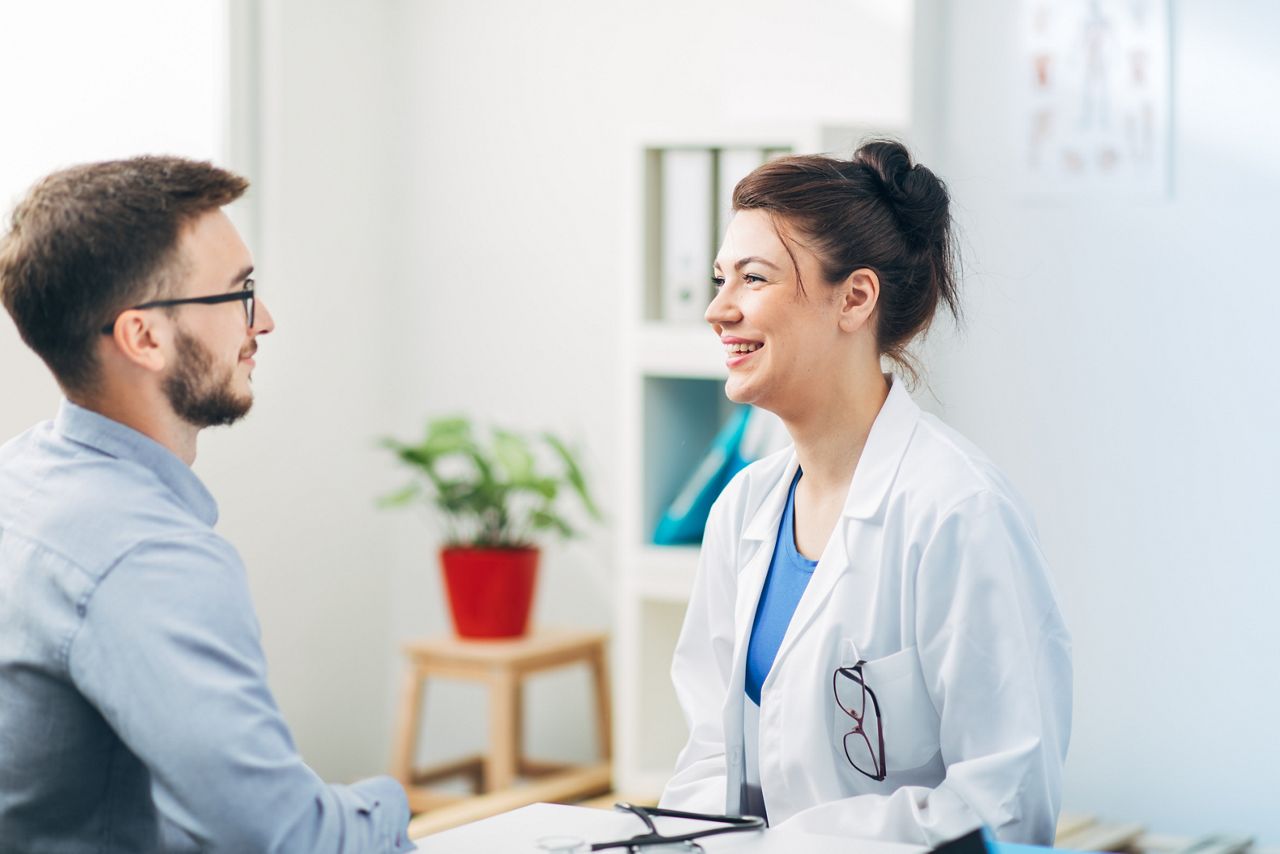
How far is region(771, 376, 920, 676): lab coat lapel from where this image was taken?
1725 millimetres

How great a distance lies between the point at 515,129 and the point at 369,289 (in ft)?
1.79

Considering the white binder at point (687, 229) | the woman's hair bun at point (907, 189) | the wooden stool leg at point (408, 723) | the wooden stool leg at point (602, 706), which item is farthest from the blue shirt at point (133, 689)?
the wooden stool leg at point (602, 706)

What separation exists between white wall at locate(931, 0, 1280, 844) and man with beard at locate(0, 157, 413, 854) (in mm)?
1970

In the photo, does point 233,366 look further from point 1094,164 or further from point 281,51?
point 281,51

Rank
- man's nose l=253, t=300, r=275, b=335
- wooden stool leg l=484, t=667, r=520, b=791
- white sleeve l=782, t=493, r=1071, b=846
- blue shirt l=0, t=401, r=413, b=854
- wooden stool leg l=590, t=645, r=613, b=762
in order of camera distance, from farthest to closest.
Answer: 1. wooden stool leg l=590, t=645, r=613, b=762
2. wooden stool leg l=484, t=667, r=520, b=791
3. white sleeve l=782, t=493, r=1071, b=846
4. man's nose l=253, t=300, r=275, b=335
5. blue shirt l=0, t=401, r=413, b=854

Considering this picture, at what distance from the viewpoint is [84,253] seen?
51.6 inches

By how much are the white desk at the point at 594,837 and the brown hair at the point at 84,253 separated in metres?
0.52

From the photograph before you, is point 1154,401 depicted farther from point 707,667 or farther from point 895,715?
point 895,715

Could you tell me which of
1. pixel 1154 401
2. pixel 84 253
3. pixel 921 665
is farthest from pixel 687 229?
pixel 84 253

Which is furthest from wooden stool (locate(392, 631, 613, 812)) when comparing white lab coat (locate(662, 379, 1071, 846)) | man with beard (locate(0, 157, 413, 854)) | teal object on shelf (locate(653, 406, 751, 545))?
man with beard (locate(0, 157, 413, 854))

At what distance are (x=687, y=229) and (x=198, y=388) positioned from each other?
6.00 ft

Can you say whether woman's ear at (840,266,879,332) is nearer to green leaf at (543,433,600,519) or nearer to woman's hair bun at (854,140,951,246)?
woman's hair bun at (854,140,951,246)

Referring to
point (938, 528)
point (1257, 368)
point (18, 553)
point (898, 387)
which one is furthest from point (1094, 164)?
point (18, 553)

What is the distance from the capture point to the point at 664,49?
139 inches
